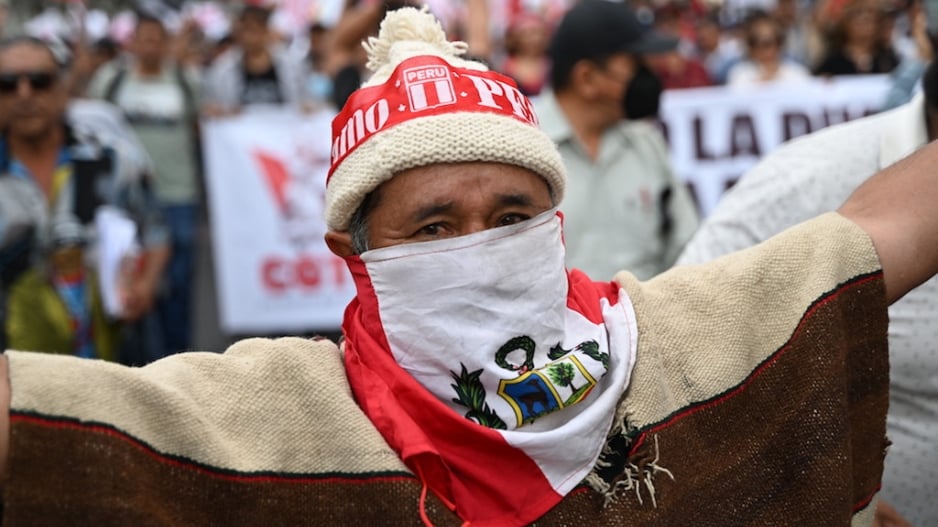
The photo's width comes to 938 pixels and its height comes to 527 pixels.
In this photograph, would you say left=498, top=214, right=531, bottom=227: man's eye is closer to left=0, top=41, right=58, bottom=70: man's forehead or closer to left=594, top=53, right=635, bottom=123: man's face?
left=594, top=53, right=635, bottom=123: man's face

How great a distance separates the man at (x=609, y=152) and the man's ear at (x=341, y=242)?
230cm

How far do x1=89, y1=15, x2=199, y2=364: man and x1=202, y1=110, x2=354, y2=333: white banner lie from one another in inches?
8.7

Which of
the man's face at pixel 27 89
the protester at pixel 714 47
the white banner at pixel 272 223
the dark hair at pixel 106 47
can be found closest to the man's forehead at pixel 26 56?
the man's face at pixel 27 89

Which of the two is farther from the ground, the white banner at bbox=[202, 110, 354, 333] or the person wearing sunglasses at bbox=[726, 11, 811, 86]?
the person wearing sunglasses at bbox=[726, 11, 811, 86]

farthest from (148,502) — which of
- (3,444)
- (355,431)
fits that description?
(355,431)

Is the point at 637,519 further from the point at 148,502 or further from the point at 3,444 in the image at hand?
the point at 3,444

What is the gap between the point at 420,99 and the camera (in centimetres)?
193

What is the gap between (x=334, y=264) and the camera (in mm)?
7758

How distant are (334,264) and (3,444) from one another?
6.19 metres

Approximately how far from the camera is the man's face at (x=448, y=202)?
1.91 m

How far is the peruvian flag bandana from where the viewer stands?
186 centimetres

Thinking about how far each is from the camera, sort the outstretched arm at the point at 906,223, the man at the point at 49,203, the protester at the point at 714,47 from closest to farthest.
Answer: the outstretched arm at the point at 906,223
the man at the point at 49,203
the protester at the point at 714,47

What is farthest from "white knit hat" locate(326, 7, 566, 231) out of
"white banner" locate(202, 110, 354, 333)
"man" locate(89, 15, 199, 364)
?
"man" locate(89, 15, 199, 364)

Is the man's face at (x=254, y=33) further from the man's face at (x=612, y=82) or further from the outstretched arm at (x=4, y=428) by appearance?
the outstretched arm at (x=4, y=428)
